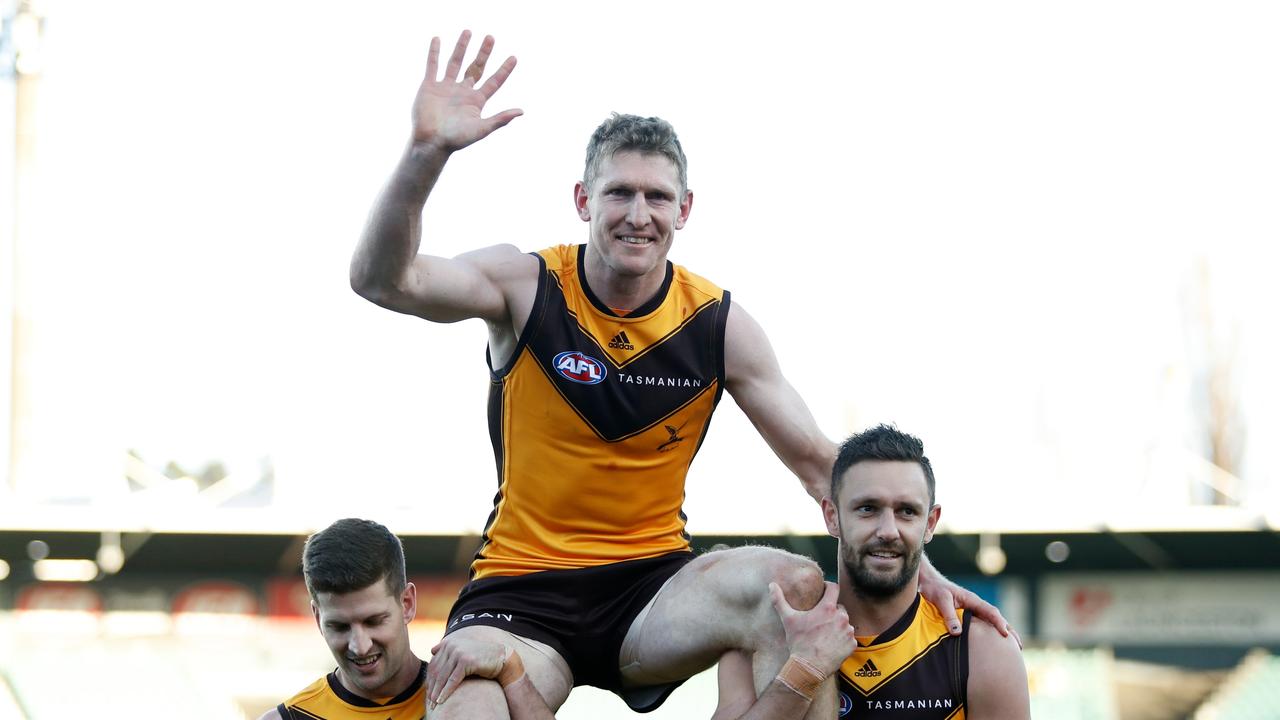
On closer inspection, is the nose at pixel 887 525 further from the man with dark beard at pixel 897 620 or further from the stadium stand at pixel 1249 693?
the stadium stand at pixel 1249 693

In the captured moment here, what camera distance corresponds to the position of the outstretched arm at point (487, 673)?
14.2 feet

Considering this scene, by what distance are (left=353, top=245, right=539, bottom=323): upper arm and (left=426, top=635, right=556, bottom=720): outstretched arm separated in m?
1.05

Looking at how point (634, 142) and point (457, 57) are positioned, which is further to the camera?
point (634, 142)

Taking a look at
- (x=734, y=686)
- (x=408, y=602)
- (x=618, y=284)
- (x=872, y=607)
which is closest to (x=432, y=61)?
(x=618, y=284)

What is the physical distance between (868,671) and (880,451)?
782 millimetres

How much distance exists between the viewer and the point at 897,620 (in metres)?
4.89

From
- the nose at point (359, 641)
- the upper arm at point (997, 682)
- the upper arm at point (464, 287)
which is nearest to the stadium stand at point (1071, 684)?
the upper arm at point (997, 682)

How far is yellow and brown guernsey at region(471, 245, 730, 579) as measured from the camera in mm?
4801

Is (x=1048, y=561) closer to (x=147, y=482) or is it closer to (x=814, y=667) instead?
(x=147, y=482)

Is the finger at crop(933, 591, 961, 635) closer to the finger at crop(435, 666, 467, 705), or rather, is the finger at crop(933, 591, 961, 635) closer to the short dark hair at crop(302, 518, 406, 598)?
the finger at crop(435, 666, 467, 705)

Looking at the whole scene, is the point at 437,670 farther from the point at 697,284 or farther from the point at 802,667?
the point at 697,284

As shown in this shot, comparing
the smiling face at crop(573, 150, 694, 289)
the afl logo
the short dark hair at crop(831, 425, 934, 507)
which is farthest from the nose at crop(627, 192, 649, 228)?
the short dark hair at crop(831, 425, 934, 507)

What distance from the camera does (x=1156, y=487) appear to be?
21047mm

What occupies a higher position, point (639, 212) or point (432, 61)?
point (432, 61)
